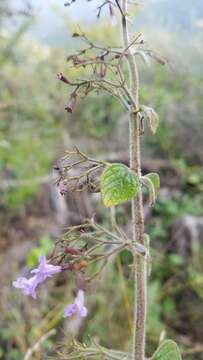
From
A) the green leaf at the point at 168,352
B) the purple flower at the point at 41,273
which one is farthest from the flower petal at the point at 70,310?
the green leaf at the point at 168,352

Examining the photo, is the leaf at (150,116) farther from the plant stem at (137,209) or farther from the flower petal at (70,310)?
the flower petal at (70,310)

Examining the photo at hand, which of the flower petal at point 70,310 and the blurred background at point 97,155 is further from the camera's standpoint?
the blurred background at point 97,155

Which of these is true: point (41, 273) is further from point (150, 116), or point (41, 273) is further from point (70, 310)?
point (150, 116)

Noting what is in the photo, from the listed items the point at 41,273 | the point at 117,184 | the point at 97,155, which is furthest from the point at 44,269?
the point at 97,155

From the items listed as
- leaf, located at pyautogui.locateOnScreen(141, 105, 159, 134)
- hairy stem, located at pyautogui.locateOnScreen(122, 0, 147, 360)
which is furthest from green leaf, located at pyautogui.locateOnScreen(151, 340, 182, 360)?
leaf, located at pyautogui.locateOnScreen(141, 105, 159, 134)

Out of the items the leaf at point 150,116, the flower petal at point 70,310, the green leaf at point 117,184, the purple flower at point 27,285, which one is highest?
the leaf at point 150,116

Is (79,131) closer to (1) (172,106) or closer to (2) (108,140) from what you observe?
(2) (108,140)
